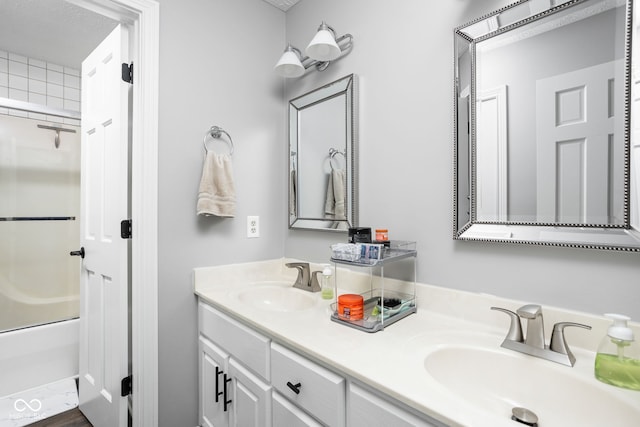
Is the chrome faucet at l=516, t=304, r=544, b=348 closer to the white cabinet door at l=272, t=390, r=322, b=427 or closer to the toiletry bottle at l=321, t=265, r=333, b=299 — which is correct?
the white cabinet door at l=272, t=390, r=322, b=427

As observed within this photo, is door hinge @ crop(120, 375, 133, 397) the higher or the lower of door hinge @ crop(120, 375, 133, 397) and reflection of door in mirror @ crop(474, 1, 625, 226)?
the lower

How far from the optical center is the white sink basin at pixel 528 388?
0.68 m

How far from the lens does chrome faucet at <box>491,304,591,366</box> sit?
2.66 ft

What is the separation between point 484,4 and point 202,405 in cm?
199

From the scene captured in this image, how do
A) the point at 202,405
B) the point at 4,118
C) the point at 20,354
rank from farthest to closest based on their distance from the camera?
the point at 4,118
the point at 20,354
the point at 202,405

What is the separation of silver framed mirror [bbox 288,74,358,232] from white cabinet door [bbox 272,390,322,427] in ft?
2.49

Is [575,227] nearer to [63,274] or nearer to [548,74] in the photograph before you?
[548,74]

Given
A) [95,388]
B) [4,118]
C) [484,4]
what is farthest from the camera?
[4,118]

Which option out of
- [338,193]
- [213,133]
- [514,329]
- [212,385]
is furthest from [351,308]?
[213,133]

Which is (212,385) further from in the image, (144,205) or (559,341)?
(559,341)

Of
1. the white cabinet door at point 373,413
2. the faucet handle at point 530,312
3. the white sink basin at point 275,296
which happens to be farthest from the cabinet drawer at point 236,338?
the faucet handle at point 530,312

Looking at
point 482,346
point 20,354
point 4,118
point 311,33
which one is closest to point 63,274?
point 20,354

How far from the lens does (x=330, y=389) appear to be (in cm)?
83

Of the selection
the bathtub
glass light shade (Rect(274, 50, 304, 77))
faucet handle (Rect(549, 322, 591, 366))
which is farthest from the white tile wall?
faucet handle (Rect(549, 322, 591, 366))
